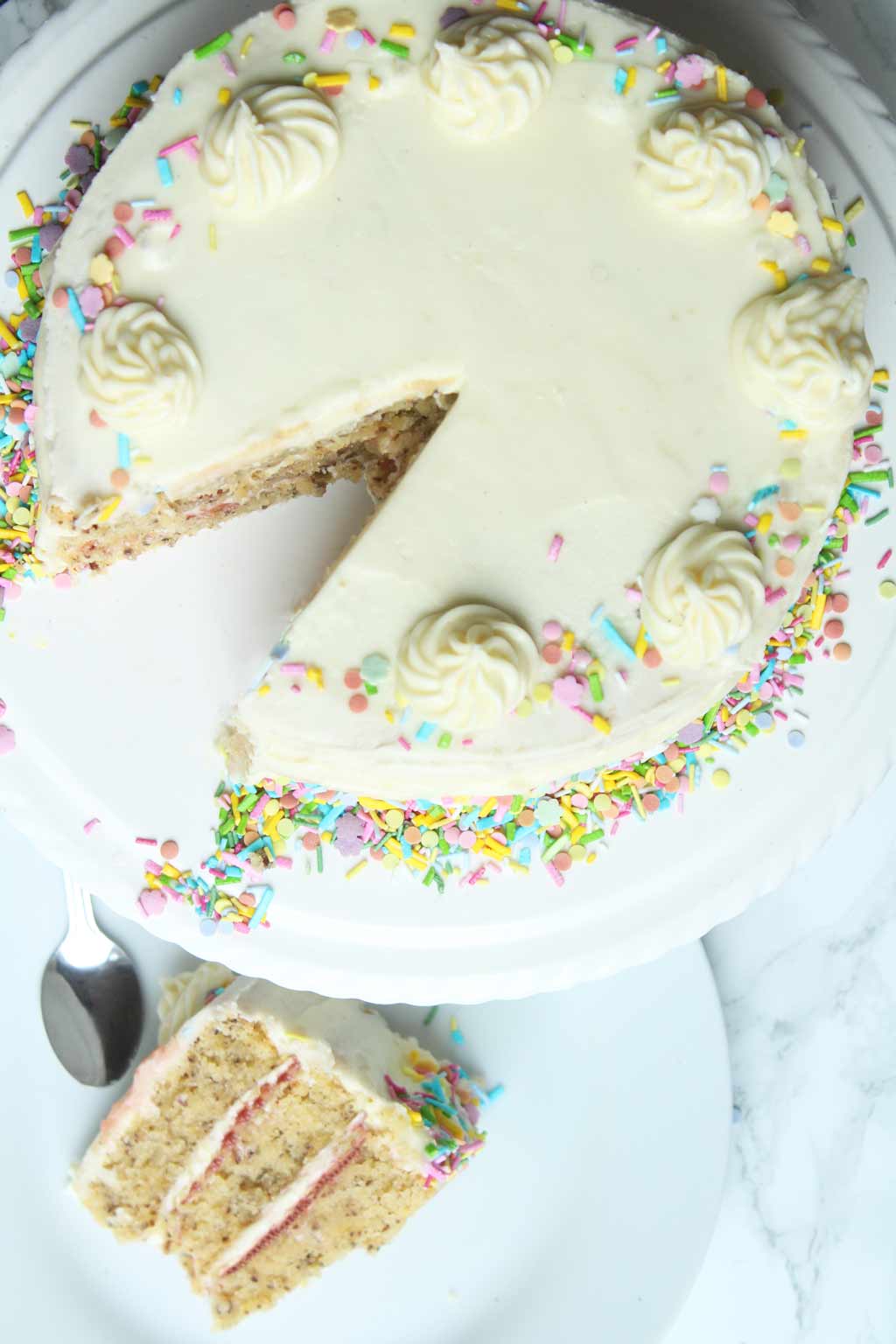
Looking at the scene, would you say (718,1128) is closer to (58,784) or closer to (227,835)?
(227,835)

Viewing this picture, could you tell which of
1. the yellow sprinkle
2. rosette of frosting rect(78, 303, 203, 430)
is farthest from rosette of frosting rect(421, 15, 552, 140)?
the yellow sprinkle

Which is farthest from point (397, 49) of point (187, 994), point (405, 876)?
point (187, 994)

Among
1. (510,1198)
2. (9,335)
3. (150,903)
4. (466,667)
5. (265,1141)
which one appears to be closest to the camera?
(466,667)

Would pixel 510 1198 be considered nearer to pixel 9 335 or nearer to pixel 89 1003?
pixel 89 1003

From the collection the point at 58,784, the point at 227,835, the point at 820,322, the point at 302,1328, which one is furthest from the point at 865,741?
the point at 302,1328

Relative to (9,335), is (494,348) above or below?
below

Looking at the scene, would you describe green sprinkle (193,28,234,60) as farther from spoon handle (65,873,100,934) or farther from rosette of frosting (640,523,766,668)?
spoon handle (65,873,100,934)
